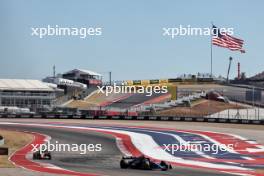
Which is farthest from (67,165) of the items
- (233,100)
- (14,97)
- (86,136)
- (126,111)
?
(14,97)

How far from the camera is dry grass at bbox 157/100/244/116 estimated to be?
68.6m

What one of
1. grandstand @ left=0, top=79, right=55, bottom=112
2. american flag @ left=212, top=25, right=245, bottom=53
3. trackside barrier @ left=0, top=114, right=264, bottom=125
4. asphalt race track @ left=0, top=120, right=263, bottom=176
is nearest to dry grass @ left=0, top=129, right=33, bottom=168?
asphalt race track @ left=0, top=120, right=263, bottom=176

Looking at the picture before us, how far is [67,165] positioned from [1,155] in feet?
15.1

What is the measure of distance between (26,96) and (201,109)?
3041cm

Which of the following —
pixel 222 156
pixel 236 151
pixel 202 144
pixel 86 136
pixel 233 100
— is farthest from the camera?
pixel 233 100

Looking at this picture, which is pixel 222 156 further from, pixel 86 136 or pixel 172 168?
pixel 86 136

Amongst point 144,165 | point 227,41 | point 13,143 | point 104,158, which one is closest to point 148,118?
point 227,41

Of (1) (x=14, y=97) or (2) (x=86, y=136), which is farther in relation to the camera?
(1) (x=14, y=97)

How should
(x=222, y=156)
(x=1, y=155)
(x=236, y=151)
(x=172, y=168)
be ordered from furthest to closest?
1. (x=236, y=151)
2. (x=222, y=156)
3. (x=1, y=155)
4. (x=172, y=168)

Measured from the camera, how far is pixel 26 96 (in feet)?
282

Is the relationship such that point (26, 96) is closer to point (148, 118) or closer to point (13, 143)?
point (148, 118)

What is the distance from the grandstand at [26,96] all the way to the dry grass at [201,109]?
71.4 feet

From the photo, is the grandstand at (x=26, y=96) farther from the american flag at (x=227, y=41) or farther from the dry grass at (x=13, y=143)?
the dry grass at (x=13, y=143)

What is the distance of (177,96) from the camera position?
79.3 metres
